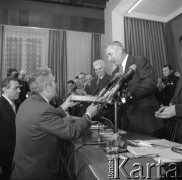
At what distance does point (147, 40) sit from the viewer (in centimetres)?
508

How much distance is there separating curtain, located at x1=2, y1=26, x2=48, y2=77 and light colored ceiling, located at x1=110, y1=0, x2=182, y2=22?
7.40 feet

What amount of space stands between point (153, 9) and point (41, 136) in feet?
15.1

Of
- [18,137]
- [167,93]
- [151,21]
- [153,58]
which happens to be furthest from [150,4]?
[18,137]

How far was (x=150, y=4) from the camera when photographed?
15.3 ft

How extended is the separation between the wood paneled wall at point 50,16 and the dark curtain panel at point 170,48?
1648mm

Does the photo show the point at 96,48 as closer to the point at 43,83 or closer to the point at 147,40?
the point at 147,40

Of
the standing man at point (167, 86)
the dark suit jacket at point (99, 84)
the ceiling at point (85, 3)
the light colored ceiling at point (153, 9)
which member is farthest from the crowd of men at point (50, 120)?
the ceiling at point (85, 3)

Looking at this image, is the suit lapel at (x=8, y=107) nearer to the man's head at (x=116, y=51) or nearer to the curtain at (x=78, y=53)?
the man's head at (x=116, y=51)

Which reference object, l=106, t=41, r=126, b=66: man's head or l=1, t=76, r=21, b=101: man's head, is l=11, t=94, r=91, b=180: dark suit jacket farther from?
l=1, t=76, r=21, b=101: man's head

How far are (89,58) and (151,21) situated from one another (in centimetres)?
187

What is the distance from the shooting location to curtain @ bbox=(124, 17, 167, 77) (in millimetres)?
4898

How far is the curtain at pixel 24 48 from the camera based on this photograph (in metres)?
5.35

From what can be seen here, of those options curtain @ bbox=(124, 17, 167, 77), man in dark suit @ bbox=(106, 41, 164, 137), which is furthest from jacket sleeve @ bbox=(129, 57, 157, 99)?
curtain @ bbox=(124, 17, 167, 77)

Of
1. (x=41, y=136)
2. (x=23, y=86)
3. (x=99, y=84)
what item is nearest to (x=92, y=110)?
(x=41, y=136)
